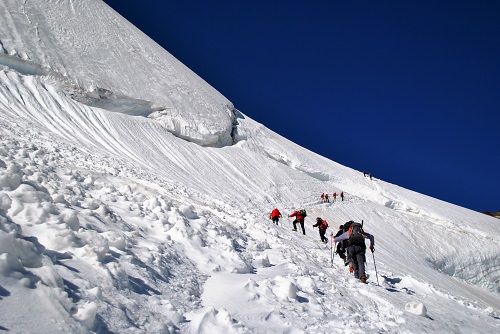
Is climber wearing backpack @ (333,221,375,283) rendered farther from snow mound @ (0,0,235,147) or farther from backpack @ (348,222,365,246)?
snow mound @ (0,0,235,147)

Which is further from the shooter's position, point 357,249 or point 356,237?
point 356,237

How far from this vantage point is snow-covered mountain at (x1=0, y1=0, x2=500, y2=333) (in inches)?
151

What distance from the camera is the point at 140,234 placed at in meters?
6.39

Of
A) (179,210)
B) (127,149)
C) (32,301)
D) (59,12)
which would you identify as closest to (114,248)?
(32,301)

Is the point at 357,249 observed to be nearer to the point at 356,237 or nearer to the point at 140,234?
the point at 356,237

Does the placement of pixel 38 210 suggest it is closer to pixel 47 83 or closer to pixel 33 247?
pixel 33 247

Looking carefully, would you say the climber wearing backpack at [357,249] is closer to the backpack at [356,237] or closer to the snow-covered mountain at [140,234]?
the backpack at [356,237]

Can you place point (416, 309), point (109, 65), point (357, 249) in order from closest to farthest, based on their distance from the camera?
1. point (416, 309)
2. point (357, 249)
3. point (109, 65)

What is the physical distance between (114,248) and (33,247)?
1435mm

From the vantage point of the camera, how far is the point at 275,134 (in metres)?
45.2

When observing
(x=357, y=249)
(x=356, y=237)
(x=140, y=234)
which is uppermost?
(x=356, y=237)

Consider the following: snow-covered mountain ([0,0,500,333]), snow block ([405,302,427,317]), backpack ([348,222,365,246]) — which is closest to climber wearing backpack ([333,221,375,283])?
backpack ([348,222,365,246])

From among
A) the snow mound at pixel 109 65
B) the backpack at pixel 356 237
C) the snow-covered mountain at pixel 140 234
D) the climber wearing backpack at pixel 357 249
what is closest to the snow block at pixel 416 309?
the snow-covered mountain at pixel 140 234

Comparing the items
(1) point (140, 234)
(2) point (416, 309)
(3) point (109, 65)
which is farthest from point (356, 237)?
(3) point (109, 65)
